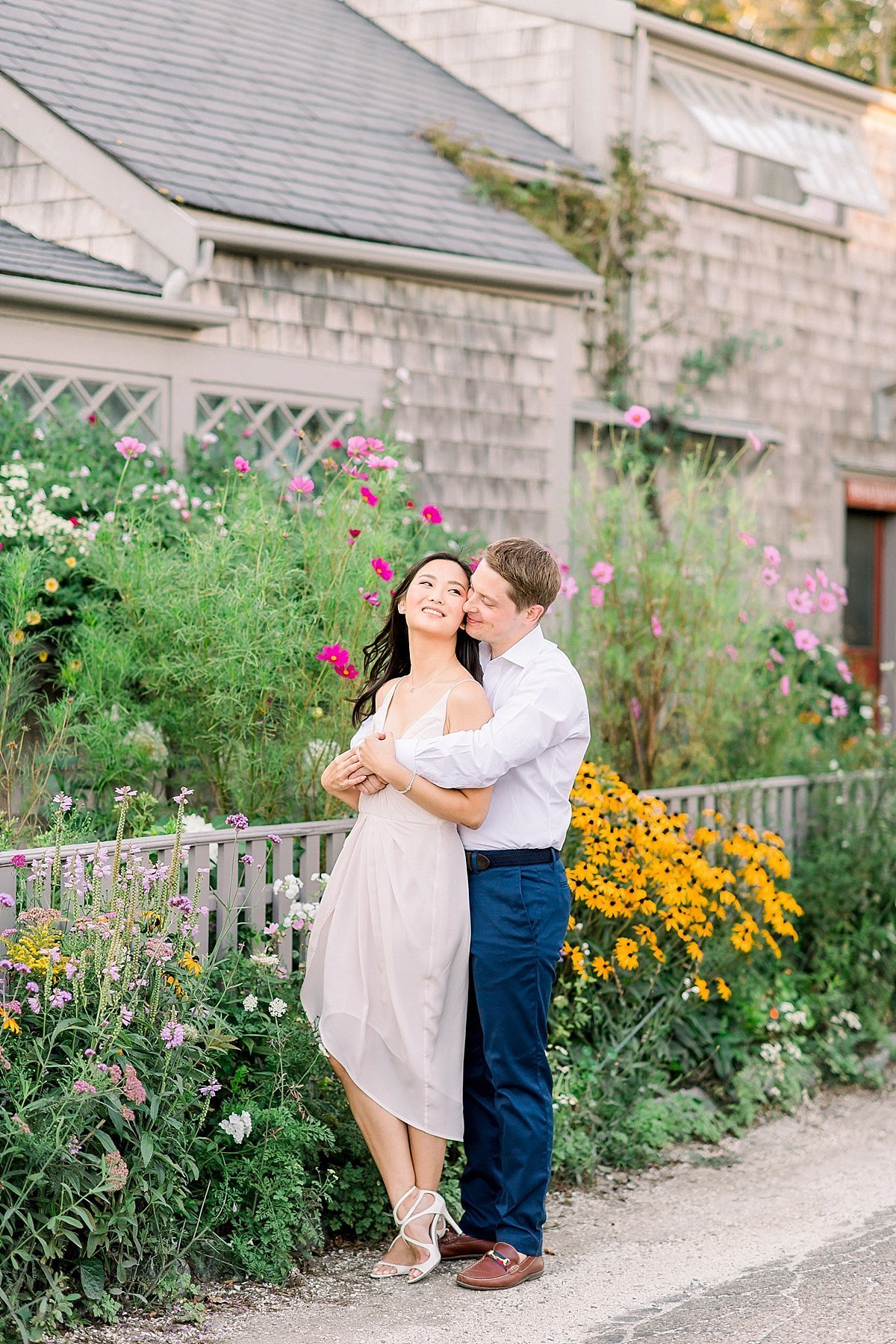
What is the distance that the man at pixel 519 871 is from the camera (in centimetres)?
387

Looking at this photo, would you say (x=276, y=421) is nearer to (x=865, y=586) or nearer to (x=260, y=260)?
(x=260, y=260)

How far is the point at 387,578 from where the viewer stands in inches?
202

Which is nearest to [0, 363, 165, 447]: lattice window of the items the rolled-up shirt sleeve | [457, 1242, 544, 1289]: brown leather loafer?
the rolled-up shirt sleeve

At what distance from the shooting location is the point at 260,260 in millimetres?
7902

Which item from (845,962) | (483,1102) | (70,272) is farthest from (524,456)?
(483,1102)

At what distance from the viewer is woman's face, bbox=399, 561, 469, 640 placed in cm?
402

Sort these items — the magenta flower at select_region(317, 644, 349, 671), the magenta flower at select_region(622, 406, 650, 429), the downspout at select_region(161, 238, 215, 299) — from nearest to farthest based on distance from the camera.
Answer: the magenta flower at select_region(317, 644, 349, 671) → the magenta flower at select_region(622, 406, 650, 429) → the downspout at select_region(161, 238, 215, 299)

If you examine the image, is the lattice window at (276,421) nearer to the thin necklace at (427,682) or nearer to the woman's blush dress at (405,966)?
the thin necklace at (427,682)

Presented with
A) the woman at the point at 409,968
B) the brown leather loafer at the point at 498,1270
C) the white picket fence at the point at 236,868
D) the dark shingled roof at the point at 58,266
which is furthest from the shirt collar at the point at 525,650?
the dark shingled roof at the point at 58,266

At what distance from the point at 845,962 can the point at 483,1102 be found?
248 centimetres

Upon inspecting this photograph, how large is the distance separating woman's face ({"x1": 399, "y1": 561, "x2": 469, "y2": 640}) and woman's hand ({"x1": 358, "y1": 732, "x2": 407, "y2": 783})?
32cm

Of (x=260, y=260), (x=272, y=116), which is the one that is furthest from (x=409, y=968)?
(x=272, y=116)

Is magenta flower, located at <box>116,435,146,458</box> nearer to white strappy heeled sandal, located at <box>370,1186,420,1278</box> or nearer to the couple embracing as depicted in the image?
the couple embracing

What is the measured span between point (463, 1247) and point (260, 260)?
17.3 feet
